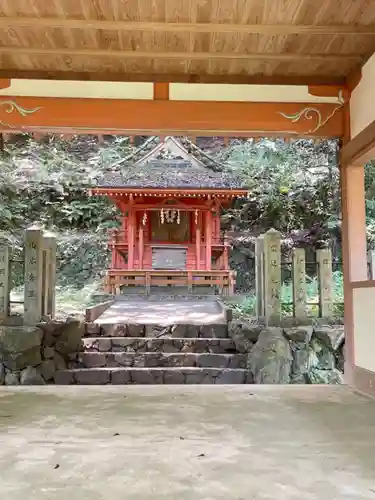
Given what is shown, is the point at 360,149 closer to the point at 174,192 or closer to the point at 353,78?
the point at 353,78

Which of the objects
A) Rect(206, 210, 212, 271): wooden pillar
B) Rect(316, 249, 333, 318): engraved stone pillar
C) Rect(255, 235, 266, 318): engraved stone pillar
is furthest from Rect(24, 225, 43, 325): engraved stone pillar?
Rect(206, 210, 212, 271): wooden pillar

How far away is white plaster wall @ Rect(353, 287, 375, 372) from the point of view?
3.88 m

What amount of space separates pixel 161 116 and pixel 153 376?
3.89 meters

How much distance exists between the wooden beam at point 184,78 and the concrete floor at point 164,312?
4536 millimetres

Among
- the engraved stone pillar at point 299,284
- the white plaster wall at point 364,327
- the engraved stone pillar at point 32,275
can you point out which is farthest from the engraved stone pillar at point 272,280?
the engraved stone pillar at point 32,275

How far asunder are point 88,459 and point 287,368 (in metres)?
4.99

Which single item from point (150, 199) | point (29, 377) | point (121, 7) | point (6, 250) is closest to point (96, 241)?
point (150, 199)

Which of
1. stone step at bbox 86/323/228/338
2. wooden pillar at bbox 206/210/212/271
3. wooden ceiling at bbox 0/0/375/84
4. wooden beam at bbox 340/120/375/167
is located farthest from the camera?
wooden pillar at bbox 206/210/212/271

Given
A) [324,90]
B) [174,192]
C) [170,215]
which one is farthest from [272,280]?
[170,215]

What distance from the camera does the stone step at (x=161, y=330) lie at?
7.78 metres

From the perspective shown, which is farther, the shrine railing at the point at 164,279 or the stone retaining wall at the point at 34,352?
the shrine railing at the point at 164,279

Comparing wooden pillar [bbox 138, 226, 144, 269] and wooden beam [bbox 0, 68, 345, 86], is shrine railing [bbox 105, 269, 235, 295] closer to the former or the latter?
wooden pillar [bbox 138, 226, 144, 269]

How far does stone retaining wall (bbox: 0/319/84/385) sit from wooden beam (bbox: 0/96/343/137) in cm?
Result: 336

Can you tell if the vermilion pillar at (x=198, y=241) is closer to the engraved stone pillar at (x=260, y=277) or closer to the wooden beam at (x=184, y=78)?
the engraved stone pillar at (x=260, y=277)
